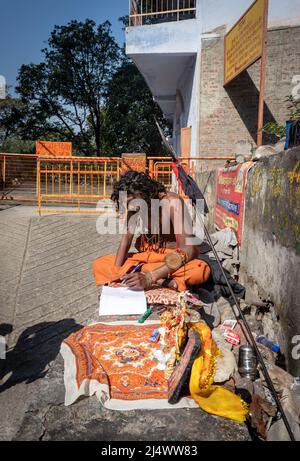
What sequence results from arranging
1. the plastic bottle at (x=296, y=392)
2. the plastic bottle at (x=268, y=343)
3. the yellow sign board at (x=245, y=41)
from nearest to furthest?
the plastic bottle at (x=296, y=392) → the plastic bottle at (x=268, y=343) → the yellow sign board at (x=245, y=41)

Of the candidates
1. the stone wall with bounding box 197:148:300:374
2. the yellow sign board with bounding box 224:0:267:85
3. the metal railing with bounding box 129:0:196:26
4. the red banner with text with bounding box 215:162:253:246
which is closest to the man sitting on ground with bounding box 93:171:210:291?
the stone wall with bounding box 197:148:300:374

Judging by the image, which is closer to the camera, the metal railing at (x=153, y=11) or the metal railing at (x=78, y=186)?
the metal railing at (x=78, y=186)

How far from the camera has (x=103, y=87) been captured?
24.1 meters

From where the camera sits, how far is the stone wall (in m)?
3.09

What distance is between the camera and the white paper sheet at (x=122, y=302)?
120 inches

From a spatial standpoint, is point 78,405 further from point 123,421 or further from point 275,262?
point 275,262

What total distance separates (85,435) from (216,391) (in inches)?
31.8

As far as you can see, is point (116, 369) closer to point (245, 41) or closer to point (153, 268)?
point (153, 268)

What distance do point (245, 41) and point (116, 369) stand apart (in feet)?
27.2

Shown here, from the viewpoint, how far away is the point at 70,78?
23281 mm

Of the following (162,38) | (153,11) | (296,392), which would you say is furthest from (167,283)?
(153,11)

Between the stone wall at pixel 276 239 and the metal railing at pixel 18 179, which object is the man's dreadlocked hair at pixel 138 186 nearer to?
the stone wall at pixel 276 239

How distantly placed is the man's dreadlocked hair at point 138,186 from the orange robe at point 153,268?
575 millimetres

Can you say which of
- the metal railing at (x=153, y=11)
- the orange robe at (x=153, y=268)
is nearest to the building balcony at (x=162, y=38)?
the metal railing at (x=153, y=11)
